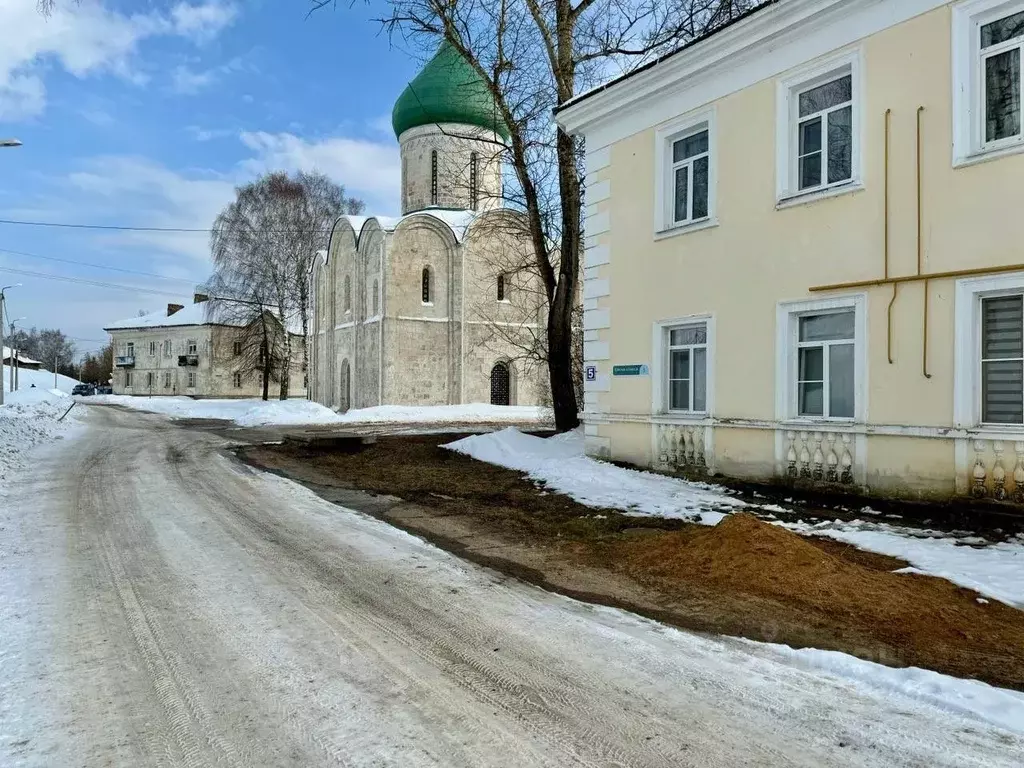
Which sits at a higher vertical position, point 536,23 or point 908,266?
point 536,23

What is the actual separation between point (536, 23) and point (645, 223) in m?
6.44

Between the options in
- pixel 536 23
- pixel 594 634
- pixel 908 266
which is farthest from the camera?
pixel 536 23

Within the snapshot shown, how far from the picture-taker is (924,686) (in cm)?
371

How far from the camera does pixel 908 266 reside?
8414 millimetres

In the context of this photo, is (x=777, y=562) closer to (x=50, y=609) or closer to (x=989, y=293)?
(x=989, y=293)

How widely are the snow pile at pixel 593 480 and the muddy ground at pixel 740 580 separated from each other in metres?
0.57

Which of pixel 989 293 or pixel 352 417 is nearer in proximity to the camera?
pixel 989 293

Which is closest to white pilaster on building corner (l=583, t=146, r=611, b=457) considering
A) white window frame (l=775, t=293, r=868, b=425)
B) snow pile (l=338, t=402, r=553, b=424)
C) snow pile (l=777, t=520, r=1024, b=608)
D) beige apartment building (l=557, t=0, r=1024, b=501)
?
beige apartment building (l=557, t=0, r=1024, b=501)

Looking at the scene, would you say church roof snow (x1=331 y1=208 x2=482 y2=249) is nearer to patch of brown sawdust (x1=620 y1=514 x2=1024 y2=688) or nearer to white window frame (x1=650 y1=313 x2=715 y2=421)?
white window frame (x1=650 y1=313 x2=715 y2=421)

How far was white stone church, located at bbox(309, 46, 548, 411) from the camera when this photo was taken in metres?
34.2

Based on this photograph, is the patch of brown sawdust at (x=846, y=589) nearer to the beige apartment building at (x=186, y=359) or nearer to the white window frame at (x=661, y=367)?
the white window frame at (x=661, y=367)

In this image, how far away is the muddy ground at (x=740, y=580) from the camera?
4.46 metres

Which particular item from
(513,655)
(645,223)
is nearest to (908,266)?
(645,223)

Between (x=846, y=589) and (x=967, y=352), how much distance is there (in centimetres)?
405
